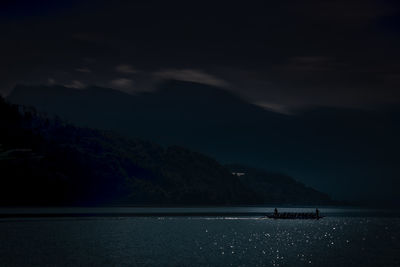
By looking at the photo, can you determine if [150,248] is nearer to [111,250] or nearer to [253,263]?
[111,250]

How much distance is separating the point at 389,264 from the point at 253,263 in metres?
17.3

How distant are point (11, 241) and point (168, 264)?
43.1 meters

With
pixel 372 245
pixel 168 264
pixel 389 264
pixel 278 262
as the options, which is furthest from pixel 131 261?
pixel 372 245

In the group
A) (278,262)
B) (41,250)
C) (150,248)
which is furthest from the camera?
(150,248)

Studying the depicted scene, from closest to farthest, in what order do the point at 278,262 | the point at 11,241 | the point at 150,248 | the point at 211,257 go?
1. the point at 278,262
2. the point at 211,257
3. the point at 150,248
4. the point at 11,241

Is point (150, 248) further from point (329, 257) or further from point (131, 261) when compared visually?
point (329, 257)

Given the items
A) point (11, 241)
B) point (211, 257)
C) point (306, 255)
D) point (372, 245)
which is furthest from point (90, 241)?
point (372, 245)

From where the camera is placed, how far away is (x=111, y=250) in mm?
85562

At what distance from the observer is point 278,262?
2709 inches

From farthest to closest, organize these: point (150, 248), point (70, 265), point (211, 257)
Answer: point (150, 248), point (211, 257), point (70, 265)

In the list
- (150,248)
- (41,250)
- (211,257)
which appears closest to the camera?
(211,257)

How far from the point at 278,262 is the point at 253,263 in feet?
11.2

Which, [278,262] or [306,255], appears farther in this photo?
[306,255]

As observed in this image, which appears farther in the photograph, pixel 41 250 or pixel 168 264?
pixel 41 250
